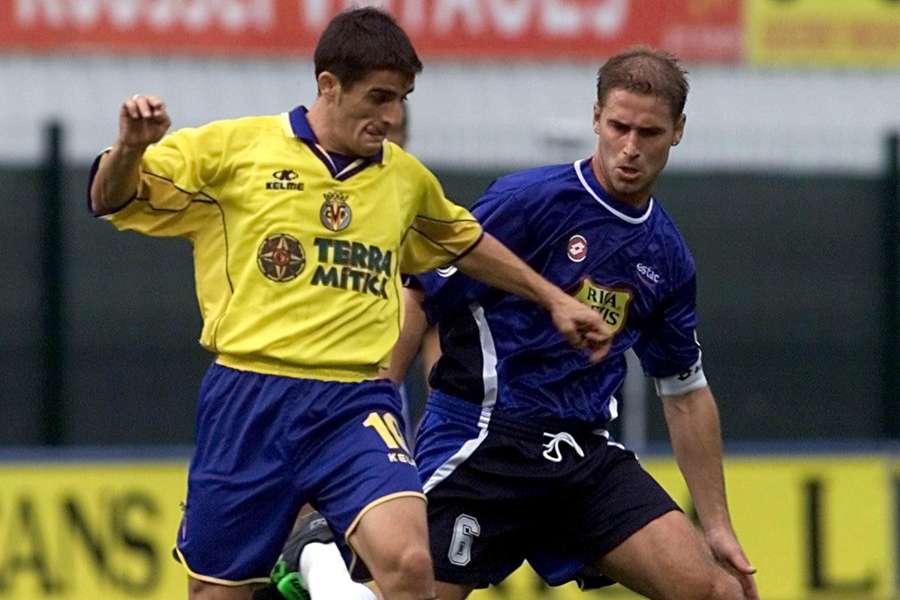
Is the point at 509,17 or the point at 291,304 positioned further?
the point at 509,17

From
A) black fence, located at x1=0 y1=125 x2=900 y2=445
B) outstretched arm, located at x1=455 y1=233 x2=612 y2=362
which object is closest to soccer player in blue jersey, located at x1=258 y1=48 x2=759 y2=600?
outstretched arm, located at x1=455 y1=233 x2=612 y2=362

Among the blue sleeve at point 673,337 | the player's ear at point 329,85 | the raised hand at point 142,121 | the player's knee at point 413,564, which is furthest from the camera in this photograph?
the blue sleeve at point 673,337

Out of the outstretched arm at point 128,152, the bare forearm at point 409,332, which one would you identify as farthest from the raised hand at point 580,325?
the outstretched arm at point 128,152

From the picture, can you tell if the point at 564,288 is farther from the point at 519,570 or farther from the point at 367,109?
the point at 519,570

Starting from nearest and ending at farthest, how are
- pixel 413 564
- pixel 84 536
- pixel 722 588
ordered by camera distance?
pixel 413 564 < pixel 722 588 < pixel 84 536

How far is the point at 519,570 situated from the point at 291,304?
396 centimetres

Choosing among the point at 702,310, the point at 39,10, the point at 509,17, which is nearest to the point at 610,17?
the point at 509,17

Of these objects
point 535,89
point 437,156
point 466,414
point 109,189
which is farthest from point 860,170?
point 109,189

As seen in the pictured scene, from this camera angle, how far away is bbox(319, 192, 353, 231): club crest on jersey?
5.69 metres

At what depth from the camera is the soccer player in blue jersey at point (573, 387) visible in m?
6.04

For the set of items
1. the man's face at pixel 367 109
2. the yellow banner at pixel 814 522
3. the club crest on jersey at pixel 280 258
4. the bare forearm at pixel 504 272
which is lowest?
the yellow banner at pixel 814 522

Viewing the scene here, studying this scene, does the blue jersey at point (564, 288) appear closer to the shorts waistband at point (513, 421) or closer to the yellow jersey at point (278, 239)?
the shorts waistband at point (513, 421)

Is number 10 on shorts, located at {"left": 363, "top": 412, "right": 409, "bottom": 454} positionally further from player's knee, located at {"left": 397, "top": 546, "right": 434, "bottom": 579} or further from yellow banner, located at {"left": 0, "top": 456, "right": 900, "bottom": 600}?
yellow banner, located at {"left": 0, "top": 456, "right": 900, "bottom": 600}

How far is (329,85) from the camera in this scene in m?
5.73
